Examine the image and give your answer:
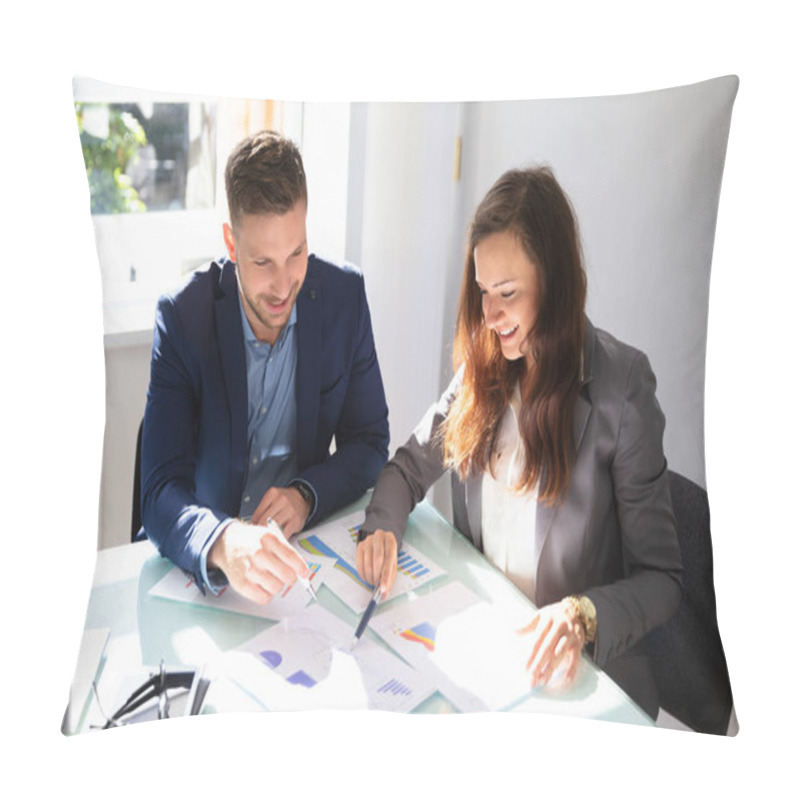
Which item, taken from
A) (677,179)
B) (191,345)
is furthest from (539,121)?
(191,345)

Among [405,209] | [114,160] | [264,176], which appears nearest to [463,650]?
[405,209]

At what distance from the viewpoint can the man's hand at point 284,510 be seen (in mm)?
2111

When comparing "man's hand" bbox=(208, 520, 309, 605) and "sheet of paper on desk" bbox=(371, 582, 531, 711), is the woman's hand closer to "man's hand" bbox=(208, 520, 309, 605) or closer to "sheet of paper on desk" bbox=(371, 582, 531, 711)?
"sheet of paper on desk" bbox=(371, 582, 531, 711)

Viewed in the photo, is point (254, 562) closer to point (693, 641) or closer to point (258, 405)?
point (258, 405)

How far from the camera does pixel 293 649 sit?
81.6 inches

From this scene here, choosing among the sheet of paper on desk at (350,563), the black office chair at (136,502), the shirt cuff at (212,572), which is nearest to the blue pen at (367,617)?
the sheet of paper on desk at (350,563)

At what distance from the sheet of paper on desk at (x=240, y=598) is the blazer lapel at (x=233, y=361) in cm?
18

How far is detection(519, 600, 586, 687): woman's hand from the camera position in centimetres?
208

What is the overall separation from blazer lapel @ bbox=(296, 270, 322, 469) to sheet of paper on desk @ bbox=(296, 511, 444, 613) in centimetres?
12

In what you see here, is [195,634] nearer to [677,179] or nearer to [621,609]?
[621,609]

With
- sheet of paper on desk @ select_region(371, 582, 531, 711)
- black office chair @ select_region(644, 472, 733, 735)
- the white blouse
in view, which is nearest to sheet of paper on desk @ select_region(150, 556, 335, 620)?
sheet of paper on desk @ select_region(371, 582, 531, 711)

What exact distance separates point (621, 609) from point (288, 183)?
0.87 meters

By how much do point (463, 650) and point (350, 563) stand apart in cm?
23

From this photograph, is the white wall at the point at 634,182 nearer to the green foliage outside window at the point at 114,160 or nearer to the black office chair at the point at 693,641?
the black office chair at the point at 693,641
